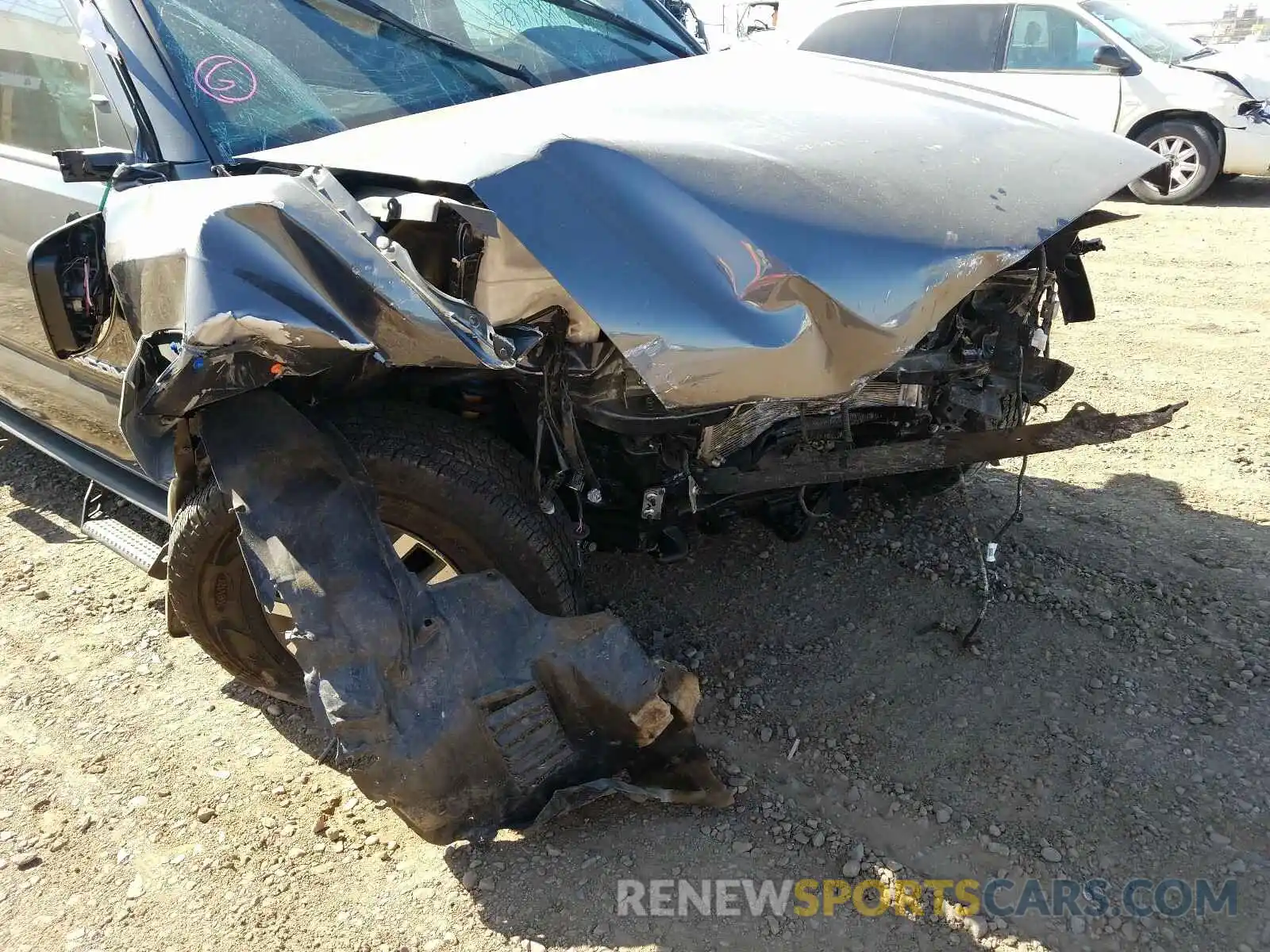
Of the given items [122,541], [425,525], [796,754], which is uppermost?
[425,525]

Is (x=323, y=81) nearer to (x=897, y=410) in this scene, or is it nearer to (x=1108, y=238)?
(x=897, y=410)

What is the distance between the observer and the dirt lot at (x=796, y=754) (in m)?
2.05

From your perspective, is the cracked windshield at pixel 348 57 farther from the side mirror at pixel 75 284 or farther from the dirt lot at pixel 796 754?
the dirt lot at pixel 796 754

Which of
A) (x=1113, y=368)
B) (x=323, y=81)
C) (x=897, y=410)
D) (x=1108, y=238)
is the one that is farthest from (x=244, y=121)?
(x=1108, y=238)

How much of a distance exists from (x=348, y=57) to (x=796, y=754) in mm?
2289

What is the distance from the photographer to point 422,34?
9.33ft

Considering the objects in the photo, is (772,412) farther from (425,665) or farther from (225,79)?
(225,79)

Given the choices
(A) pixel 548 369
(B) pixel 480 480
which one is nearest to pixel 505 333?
(A) pixel 548 369

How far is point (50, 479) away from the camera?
13.2 ft

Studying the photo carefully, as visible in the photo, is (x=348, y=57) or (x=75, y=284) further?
(x=348, y=57)

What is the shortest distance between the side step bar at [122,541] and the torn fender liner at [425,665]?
0.65 meters

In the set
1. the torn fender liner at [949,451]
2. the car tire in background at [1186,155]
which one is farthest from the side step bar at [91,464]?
the car tire in background at [1186,155]

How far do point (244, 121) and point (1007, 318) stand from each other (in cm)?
207

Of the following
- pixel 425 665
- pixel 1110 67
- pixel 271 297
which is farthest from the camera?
pixel 1110 67
